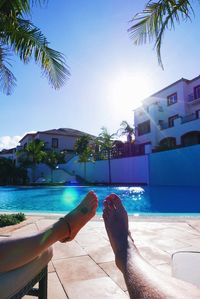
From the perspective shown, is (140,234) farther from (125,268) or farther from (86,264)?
(125,268)

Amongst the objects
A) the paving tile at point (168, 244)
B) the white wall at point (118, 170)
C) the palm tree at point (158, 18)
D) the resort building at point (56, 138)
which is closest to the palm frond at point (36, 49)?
the palm tree at point (158, 18)

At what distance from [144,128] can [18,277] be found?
2670 cm

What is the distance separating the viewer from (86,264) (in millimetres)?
2682

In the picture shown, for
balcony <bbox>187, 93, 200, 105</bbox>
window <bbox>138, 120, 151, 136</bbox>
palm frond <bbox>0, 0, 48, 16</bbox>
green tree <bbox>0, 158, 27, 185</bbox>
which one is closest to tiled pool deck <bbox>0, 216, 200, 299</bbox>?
palm frond <bbox>0, 0, 48, 16</bbox>

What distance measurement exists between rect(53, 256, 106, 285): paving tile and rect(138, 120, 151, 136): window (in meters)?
23.9

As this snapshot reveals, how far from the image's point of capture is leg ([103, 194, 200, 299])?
915 mm

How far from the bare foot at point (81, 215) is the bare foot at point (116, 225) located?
20 cm

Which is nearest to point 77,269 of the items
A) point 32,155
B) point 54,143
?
point 32,155

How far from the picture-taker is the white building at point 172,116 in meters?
20.7

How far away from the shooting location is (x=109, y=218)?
1.98 m

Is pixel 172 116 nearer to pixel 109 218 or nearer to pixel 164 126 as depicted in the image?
pixel 164 126

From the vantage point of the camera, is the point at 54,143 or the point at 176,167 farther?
the point at 54,143

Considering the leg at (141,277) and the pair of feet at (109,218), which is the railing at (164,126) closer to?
the pair of feet at (109,218)

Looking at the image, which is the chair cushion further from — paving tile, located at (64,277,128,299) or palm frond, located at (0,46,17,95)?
palm frond, located at (0,46,17,95)
